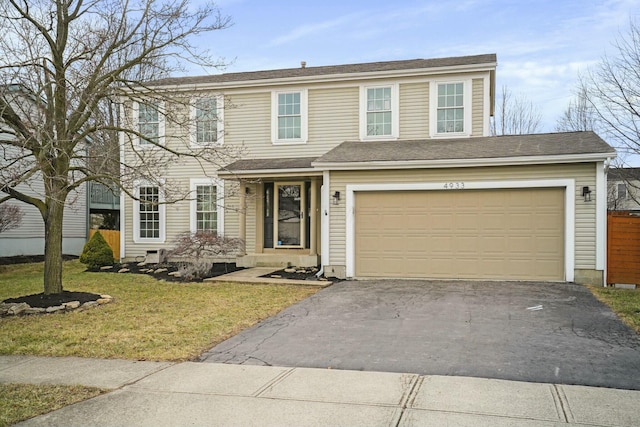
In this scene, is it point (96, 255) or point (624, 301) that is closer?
point (624, 301)

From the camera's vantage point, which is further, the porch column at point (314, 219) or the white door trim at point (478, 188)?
the porch column at point (314, 219)

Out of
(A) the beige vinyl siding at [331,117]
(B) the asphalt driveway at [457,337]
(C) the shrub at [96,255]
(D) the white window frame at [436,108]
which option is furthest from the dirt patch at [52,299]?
(D) the white window frame at [436,108]

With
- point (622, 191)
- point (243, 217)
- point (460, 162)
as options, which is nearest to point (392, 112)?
point (460, 162)

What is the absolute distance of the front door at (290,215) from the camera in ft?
50.8

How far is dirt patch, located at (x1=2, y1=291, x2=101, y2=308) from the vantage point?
9.30m

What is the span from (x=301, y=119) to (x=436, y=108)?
4.03 meters

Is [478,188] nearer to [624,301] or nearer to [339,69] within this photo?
[624,301]

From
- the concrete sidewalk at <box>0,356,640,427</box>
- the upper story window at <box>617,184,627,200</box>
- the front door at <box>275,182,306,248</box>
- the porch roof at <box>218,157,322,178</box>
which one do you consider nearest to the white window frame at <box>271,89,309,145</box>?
the porch roof at <box>218,157,322,178</box>

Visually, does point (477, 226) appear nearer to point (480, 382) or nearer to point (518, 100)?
point (480, 382)

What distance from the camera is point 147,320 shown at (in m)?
8.42

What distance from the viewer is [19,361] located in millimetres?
6273

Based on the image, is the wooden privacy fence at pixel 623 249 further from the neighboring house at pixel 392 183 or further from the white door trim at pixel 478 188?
the white door trim at pixel 478 188

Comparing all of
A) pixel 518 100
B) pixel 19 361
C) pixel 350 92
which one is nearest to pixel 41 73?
pixel 19 361

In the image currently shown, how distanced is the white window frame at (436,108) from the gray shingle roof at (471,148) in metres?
0.38
